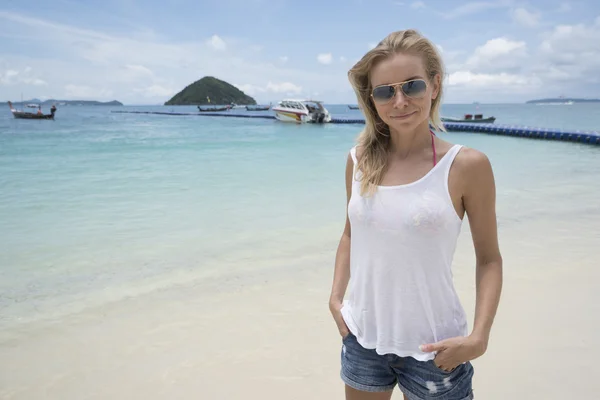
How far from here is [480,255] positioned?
4.96 ft

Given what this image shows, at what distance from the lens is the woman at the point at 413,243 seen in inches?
54.9

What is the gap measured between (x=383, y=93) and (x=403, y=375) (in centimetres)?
96

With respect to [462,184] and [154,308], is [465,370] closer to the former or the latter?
[462,184]

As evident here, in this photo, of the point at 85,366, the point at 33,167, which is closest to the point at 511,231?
the point at 85,366

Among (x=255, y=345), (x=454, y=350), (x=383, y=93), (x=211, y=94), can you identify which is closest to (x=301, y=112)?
(x=255, y=345)

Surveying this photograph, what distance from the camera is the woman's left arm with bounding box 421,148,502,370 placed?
1.37 m

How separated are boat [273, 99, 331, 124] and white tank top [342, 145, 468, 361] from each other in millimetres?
41250

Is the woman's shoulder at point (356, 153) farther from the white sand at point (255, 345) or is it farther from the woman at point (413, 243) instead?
the white sand at point (255, 345)

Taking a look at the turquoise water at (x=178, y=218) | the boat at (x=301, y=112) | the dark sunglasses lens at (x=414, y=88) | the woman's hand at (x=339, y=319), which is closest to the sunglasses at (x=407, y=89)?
the dark sunglasses lens at (x=414, y=88)

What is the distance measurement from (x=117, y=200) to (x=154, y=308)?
6600 millimetres

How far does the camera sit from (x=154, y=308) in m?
4.48

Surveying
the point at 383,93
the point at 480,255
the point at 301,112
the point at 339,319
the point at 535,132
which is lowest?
the point at 535,132

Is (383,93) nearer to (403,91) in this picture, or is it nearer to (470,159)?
(403,91)

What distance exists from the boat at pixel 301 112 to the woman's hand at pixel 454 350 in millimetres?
41390
